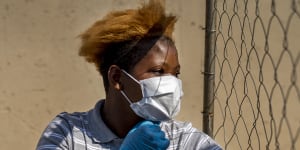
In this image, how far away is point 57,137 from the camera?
183 centimetres

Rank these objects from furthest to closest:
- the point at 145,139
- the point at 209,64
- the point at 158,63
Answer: the point at 209,64 < the point at 158,63 < the point at 145,139

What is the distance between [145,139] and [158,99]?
216 millimetres

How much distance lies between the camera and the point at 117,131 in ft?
6.14

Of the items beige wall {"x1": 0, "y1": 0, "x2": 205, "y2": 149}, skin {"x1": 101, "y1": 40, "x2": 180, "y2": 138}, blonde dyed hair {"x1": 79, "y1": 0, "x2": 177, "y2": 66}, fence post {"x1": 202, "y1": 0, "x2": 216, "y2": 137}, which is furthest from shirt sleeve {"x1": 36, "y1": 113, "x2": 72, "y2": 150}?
beige wall {"x1": 0, "y1": 0, "x2": 205, "y2": 149}

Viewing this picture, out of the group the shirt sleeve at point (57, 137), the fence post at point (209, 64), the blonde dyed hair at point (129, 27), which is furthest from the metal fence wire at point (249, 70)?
the shirt sleeve at point (57, 137)

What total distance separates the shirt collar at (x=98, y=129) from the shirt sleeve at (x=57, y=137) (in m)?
0.07

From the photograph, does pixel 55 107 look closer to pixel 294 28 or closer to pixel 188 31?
pixel 188 31

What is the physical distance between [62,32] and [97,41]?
161cm

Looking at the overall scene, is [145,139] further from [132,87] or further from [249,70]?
[249,70]

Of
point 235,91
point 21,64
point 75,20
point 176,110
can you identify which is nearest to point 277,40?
point 235,91

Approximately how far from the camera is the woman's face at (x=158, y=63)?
181 centimetres

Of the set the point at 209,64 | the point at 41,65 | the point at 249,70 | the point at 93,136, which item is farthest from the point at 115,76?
the point at 249,70

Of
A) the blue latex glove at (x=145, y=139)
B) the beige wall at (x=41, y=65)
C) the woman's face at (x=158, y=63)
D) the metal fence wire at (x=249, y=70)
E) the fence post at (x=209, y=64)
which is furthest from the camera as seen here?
the metal fence wire at (x=249, y=70)

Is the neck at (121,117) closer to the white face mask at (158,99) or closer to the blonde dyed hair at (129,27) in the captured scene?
the white face mask at (158,99)
